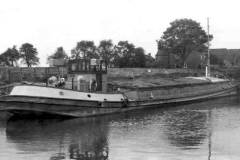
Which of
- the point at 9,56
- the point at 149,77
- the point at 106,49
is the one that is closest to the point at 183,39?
the point at 106,49

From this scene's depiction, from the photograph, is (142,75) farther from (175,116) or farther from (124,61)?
(175,116)

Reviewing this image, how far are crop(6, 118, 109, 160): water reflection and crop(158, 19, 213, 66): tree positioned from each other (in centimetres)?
6090

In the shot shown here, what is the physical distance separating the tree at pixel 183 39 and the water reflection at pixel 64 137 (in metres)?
60.9

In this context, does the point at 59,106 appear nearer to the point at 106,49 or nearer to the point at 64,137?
the point at 64,137

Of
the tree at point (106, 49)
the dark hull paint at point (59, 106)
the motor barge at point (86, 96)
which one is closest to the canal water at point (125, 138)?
the dark hull paint at point (59, 106)

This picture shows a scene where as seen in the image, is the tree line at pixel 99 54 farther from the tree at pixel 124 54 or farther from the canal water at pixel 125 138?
the canal water at pixel 125 138

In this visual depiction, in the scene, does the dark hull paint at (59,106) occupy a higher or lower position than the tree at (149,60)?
lower

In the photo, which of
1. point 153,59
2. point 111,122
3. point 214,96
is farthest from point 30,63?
point 111,122

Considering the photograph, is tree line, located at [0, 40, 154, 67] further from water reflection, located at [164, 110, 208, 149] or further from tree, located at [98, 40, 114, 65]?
water reflection, located at [164, 110, 208, 149]

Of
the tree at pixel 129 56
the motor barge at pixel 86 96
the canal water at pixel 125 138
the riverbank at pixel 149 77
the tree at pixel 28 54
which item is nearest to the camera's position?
the canal water at pixel 125 138

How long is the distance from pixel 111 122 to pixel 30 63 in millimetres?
51897

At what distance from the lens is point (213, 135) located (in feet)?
89.5

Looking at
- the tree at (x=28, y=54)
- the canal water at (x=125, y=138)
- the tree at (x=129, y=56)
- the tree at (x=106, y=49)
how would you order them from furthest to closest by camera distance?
the tree at (x=106, y=49) < the tree at (x=129, y=56) < the tree at (x=28, y=54) < the canal water at (x=125, y=138)

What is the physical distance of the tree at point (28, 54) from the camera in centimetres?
8188
